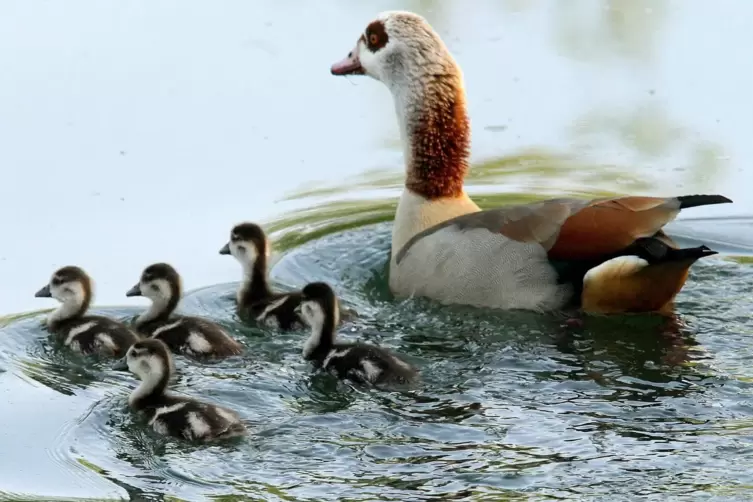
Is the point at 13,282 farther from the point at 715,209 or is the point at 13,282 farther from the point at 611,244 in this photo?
the point at 715,209

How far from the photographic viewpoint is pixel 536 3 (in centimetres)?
1362

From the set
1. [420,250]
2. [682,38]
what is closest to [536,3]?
[682,38]

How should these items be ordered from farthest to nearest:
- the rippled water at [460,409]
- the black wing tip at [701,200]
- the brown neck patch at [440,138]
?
the brown neck patch at [440,138]
the black wing tip at [701,200]
the rippled water at [460,409]

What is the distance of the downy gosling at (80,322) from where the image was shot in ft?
28.2

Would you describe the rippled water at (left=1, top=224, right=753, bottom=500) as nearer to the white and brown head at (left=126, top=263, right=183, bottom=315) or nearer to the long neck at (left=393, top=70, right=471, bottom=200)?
the white and brown head at (left=126, top=263, right=183, bottom=315)

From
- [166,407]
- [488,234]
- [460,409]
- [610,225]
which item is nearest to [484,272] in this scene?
[488,234]

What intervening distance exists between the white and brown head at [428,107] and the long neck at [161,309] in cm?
176

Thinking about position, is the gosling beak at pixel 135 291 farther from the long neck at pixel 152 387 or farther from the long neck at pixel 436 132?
the long neck at pixel 436 132

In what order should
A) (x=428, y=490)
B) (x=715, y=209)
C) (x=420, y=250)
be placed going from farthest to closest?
(x=715, y=209), (x=420, y=250), (x=428, y=490)

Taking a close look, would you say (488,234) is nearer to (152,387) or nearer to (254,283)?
(254,283)

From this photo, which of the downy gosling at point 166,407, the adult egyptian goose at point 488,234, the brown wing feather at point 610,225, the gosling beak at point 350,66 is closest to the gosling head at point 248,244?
the adult egyptian goose at point 488,234

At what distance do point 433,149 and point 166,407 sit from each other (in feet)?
9.38

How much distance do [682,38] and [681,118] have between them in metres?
1.41

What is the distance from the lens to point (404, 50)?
9742 millimetres
